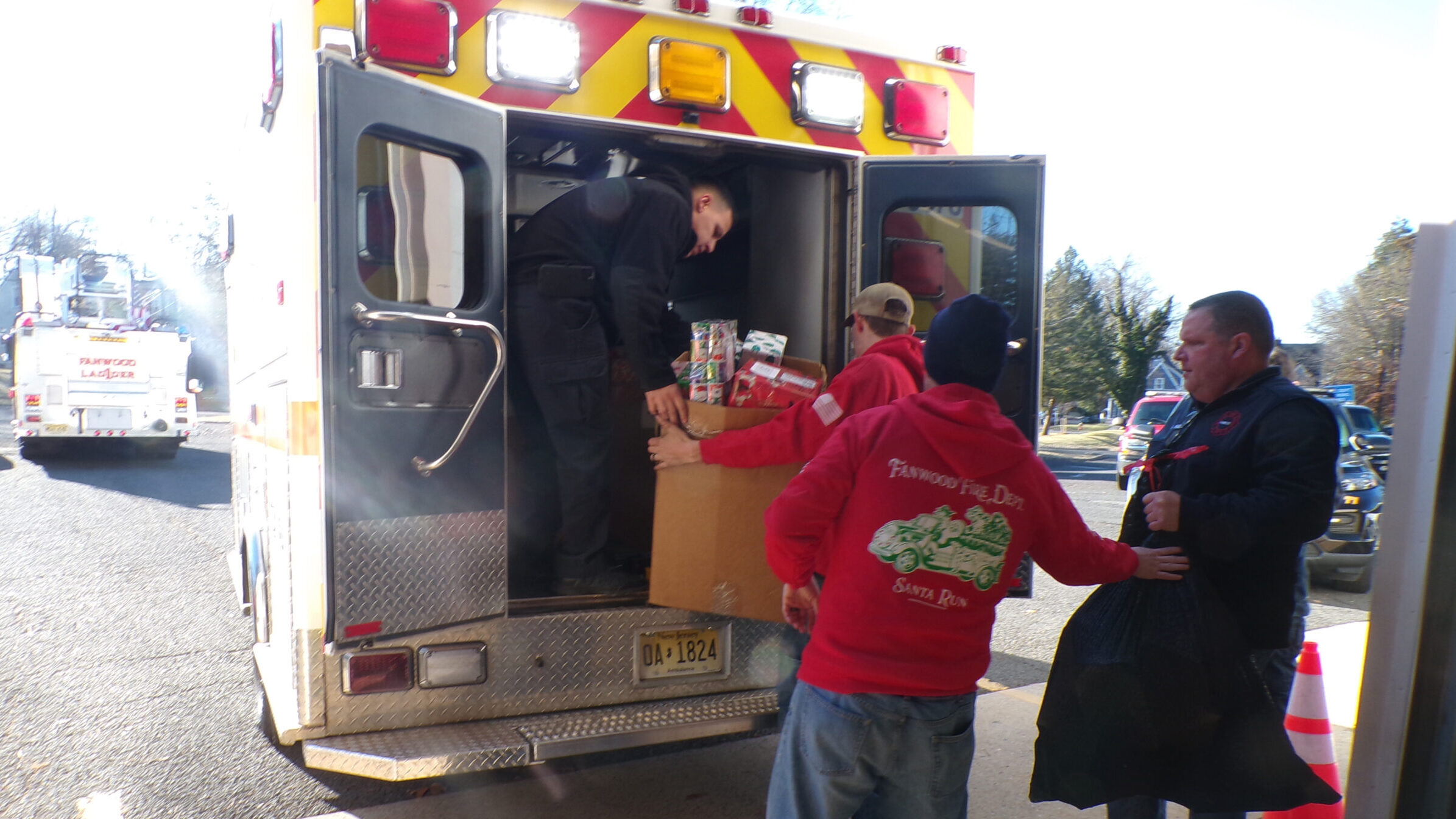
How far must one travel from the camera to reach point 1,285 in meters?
35.3

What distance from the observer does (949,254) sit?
12.8ft

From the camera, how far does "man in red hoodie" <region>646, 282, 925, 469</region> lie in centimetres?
277

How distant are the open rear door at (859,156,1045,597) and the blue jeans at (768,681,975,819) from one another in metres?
1.68

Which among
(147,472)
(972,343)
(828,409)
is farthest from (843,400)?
(147,472)

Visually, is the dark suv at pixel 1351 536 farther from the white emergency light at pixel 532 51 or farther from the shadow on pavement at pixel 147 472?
the shadow on pavement at pixel 147 472

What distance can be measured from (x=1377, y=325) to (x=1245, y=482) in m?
0.95

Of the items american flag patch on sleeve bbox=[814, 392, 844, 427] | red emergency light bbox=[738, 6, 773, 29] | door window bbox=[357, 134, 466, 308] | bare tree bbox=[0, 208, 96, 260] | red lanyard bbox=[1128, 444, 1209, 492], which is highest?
bare tree bbox=[0, 208, 96, 260]

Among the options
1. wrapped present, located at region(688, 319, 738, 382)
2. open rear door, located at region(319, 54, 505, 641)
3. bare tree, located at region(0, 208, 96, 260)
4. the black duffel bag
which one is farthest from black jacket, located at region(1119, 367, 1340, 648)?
bare tree, located at region(0, 208, 96, 260)

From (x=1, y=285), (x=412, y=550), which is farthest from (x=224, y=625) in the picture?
(x=1, y=285)

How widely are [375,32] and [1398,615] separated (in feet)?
9.50

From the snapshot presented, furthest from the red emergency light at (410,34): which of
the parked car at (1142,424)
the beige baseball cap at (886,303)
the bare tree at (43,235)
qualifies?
the bare tree at (43,235)

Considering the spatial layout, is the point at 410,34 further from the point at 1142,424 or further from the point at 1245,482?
the point at 1142,424

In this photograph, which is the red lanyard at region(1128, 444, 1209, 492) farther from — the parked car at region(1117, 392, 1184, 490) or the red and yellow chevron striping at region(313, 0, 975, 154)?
the parked car at region(1117, 392, 1184, 490)

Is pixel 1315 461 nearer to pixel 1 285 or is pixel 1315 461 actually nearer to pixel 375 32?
pixel 375 32
